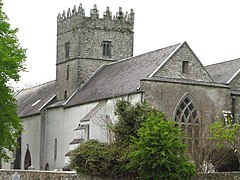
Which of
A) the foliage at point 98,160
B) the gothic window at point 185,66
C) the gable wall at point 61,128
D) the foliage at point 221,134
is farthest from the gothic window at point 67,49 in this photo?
the foliage at point 98,160

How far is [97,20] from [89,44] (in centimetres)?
234

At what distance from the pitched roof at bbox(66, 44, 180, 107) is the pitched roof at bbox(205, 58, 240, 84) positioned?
5724 mm

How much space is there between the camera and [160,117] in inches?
1427

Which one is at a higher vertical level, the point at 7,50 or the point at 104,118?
the point at 7,50

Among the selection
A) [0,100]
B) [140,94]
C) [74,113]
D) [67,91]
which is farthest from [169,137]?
[67,91]

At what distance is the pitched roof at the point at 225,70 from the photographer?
5503cm

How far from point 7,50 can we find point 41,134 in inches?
582

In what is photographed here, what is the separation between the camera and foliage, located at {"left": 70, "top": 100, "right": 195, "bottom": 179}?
33250 millimetres

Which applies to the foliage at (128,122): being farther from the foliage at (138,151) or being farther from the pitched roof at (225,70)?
the pitched roof at (225,70)

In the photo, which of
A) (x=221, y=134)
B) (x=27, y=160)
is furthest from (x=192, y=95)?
(x=27, y=160)

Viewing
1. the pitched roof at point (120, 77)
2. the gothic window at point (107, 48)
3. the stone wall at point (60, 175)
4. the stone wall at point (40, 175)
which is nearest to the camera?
the stone wall at point (60, 175)

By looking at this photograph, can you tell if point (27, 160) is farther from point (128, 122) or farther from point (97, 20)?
point (128, 122)

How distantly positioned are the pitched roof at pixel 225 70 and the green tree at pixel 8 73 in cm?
1533

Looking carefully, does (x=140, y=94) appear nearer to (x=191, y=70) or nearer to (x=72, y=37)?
(x=191, y=70)
